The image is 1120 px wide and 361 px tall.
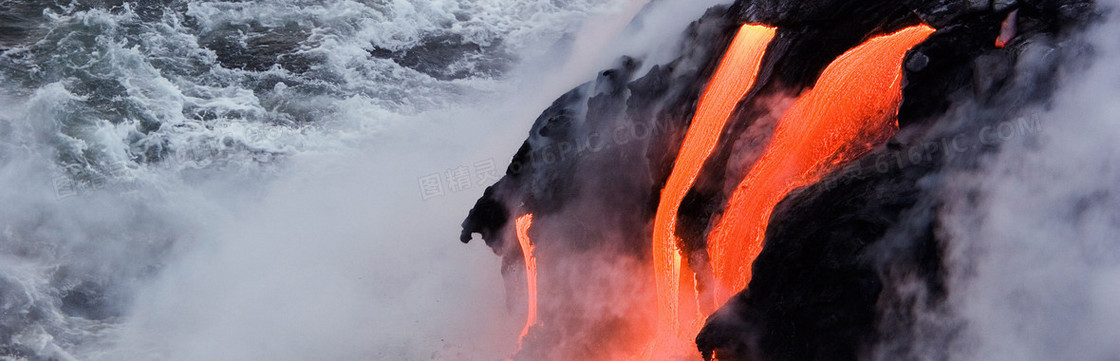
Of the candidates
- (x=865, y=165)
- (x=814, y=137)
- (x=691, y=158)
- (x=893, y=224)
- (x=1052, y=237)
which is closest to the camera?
(x=1052, y=237)

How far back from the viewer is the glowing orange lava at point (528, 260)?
1078 centimetres

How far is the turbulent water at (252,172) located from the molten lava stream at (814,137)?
14.4 ft

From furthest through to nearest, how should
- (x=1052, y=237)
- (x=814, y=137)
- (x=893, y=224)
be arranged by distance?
1. (x=814, y=137)
2. (x=893, y=224)
3. (x=1052, y=237)

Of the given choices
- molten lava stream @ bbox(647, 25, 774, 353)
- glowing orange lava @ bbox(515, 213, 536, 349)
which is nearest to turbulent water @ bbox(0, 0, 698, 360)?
glowing orange lava @ bbox(515, 213, 536, 349)

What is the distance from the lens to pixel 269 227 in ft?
47.4

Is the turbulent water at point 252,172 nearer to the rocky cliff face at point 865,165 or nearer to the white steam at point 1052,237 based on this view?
the rocky cliff face at point 865,165

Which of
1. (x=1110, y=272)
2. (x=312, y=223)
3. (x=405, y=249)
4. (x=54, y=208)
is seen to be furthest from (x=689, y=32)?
(x=54, y=208)

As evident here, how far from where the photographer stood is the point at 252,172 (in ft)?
49.6

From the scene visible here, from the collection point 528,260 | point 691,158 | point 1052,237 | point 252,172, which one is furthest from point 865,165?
point 252,172

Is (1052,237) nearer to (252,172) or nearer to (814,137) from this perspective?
(814,137)

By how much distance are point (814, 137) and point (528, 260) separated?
3.99m

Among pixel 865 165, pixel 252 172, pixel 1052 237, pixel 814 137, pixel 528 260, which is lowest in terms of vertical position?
pixel 528 260

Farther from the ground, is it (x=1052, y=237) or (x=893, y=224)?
(x=893, y=224)

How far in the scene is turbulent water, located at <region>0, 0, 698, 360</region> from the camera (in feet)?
41.5
